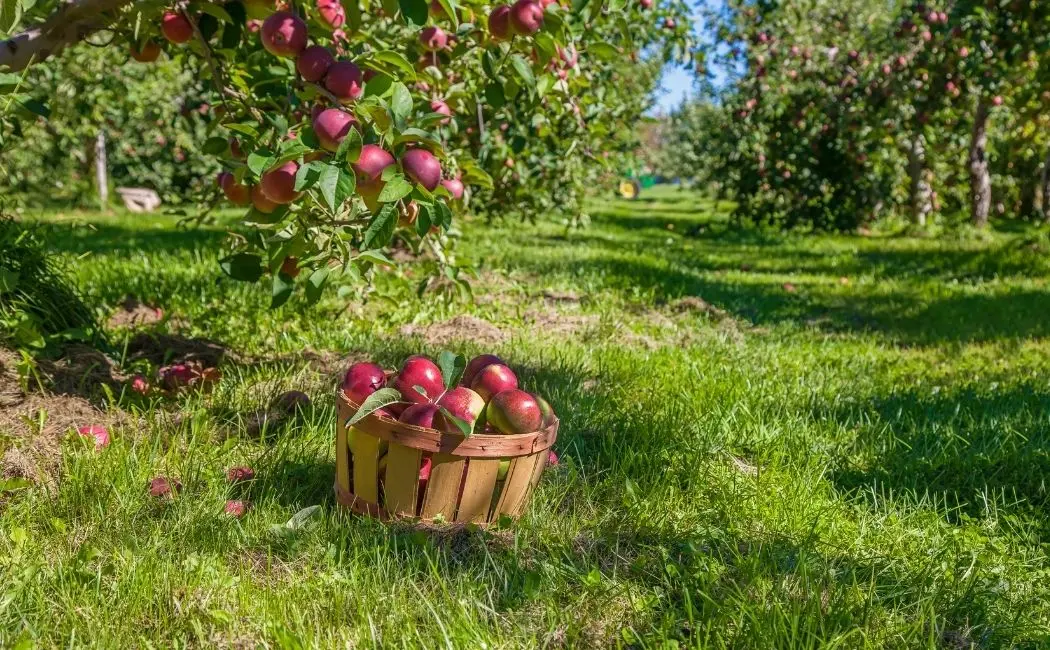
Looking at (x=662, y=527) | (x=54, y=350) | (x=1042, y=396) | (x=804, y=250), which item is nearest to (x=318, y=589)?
(x=662, y=527)

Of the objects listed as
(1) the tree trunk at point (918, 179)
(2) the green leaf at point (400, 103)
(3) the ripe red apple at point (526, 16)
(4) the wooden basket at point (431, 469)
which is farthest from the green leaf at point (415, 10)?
(1) the tree trunk at point (918, 179)

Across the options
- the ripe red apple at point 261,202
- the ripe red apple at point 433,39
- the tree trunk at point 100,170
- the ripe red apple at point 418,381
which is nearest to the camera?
the ripe red apple at point 418,381

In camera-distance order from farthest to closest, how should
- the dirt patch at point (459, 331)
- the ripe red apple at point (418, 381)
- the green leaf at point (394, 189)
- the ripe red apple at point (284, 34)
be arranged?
the dirt patch at point (459, 331)
the ripe red apple at point (284, 34)
the ripe red apple at point (418, 381)
the green leaf at point (394, 189)

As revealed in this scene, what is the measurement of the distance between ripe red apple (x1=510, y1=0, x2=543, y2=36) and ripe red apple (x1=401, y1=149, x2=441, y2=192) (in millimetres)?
608

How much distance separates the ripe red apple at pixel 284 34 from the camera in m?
2.21

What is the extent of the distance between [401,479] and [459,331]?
197 centimetres

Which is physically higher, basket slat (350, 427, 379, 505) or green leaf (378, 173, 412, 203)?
green leaf (378, 173, 412, 203)

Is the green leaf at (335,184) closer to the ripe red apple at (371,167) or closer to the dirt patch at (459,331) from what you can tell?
the ripe red apple at (371,167)

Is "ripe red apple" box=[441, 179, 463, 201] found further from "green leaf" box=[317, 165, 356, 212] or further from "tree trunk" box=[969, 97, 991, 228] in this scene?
"tree trunk" box=[969, 97, 991, 228]

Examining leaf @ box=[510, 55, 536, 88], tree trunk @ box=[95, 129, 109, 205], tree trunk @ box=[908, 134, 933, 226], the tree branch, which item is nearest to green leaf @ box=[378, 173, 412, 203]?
leaf @ box=[510, 55, 536, 88]

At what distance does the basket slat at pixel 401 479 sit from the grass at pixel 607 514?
0.06 meters

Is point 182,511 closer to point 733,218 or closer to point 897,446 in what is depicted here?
point 897,446

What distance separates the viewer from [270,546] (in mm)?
1938

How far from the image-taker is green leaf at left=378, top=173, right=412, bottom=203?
1866 millimetres
